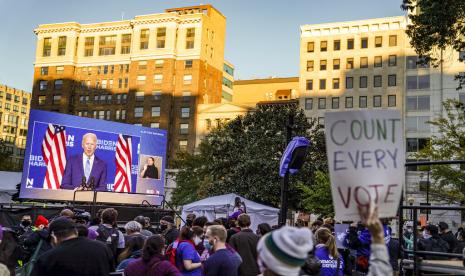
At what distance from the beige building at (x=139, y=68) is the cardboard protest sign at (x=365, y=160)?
77823 mm

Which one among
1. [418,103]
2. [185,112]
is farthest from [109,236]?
[185,112]

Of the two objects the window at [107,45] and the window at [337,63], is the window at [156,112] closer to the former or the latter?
the window at [107,45]

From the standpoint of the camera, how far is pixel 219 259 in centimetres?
684

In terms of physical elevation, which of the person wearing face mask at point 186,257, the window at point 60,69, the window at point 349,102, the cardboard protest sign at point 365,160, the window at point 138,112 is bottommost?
the person wearing face mask at point 186,257

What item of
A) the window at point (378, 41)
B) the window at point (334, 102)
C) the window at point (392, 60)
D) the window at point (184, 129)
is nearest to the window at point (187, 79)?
the window at point (184, 129)

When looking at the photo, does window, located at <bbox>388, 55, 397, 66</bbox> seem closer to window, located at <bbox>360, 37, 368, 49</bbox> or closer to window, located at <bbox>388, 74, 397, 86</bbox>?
window, located at <bbox>388, 74, 397, 86</bbox>

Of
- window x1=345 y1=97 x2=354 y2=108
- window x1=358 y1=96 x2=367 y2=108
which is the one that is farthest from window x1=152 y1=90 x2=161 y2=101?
window x1=358 y1=96 x2=367 y2=108

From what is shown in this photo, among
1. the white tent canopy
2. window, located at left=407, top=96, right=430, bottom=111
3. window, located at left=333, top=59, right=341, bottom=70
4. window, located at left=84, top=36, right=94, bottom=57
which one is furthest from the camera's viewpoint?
window, located at left=84, top=36, right=94, bottom=57

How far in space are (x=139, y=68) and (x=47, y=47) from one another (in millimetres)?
19386

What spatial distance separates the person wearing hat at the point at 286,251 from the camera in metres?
3.11

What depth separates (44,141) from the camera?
25062 mm

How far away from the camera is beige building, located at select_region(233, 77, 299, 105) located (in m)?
92.5

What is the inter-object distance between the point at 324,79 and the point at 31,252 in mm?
67929

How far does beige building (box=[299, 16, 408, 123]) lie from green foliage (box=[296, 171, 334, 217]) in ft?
103
